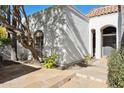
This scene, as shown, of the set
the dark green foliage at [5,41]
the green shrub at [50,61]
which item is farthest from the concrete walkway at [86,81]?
the dark green foliage at [5,41]

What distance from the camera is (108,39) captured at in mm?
14719

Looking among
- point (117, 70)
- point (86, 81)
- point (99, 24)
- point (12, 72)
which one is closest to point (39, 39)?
point (12, 72)

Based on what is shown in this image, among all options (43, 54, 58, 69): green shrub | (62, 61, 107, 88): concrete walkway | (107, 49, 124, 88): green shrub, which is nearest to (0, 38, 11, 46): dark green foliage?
(43, 54, 58, 69): green shrub

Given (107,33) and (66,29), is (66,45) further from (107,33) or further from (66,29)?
(107,33)

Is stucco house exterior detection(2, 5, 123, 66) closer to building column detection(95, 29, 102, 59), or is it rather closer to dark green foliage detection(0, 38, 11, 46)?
building column detection(95, 29, 102, 59)

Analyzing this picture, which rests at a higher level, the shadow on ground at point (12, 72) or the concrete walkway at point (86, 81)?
the shadow on ground at point (12, 72)

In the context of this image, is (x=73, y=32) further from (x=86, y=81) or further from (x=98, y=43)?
(x=86, y=81)

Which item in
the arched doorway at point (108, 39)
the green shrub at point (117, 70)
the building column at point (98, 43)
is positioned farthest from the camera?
the building column at point (98, 43)

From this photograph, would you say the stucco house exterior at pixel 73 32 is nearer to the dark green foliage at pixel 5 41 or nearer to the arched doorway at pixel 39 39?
the arched doorway at pixel 39 39

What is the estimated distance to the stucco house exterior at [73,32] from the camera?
11.5m

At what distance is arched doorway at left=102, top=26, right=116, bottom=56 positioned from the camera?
Result: 567 inches
